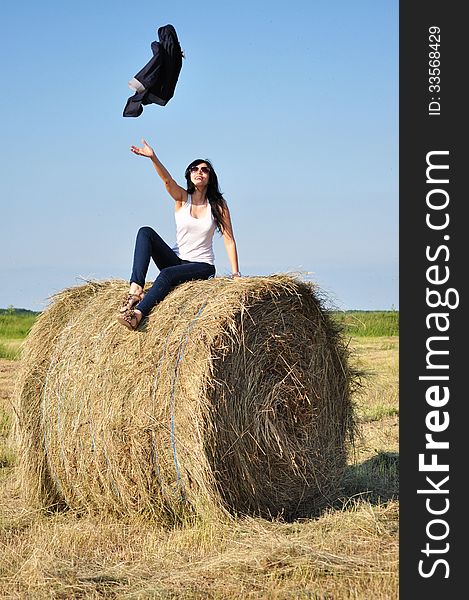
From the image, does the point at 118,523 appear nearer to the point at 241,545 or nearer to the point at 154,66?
the point at 241,545

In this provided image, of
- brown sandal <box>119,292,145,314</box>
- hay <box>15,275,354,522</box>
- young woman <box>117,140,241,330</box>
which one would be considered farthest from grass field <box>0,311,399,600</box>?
brown sandal <box>119,292,145,314</box>

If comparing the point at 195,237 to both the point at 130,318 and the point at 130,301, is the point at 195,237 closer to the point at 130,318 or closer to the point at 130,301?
the point at 130,301

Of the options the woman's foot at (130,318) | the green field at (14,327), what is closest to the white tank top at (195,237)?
the woman's foot at (130,318)

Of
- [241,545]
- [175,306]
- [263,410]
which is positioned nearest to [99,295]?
[175,306]

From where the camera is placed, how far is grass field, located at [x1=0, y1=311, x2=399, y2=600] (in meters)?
5.07

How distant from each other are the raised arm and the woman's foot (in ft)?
3.73

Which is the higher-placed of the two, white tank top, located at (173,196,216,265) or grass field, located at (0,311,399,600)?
white tank top, located at (173,196,216,265)

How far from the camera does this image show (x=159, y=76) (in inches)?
291

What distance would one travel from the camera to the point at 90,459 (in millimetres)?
6816

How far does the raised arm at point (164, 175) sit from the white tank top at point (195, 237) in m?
0.14

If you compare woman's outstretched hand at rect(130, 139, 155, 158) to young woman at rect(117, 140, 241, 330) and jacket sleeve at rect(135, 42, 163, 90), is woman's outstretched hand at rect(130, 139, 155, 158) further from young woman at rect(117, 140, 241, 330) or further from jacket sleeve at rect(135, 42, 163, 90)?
jacket sleeve at rect(135, 42, 163, 90)

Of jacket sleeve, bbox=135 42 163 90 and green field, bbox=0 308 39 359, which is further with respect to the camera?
green field, bbox=0 308 39 359

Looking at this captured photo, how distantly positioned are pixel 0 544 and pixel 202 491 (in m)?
1.32

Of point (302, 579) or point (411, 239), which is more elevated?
point (411, 239)
